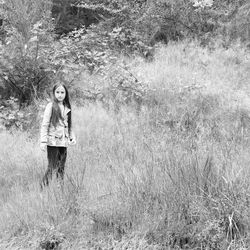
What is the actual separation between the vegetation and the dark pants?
0.48ft

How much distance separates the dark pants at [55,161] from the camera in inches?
199

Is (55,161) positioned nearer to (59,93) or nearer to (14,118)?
(59,93)

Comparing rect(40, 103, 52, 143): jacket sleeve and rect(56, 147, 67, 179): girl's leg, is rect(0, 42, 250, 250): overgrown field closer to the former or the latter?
rect(56, 147, 67, 179): girl's leg

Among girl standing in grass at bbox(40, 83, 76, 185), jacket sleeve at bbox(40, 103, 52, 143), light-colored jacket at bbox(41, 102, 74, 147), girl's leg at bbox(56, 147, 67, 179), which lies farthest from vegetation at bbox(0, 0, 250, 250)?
jacket sleeve at bbox(40, 103, 52, 143)

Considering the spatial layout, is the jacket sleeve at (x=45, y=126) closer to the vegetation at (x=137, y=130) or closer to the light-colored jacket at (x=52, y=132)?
the light-colored jacket at (x=52, y=132)

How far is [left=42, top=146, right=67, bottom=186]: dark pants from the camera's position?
505 centimetres

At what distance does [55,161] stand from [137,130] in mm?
2126

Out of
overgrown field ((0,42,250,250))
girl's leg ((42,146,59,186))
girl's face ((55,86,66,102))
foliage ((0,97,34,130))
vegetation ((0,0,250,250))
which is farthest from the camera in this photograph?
foliage ((0,97,34,130))

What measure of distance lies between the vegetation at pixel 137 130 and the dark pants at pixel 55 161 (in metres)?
0.15

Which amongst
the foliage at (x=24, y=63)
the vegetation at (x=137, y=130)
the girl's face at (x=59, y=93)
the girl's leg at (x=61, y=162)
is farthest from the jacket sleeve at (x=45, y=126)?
the foliage at (x=24, y=63)

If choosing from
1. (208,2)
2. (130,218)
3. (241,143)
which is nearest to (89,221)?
(130,218)

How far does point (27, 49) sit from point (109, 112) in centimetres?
277

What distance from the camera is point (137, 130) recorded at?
23.1 ft

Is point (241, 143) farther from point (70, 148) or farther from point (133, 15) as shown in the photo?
point (133, 15)
